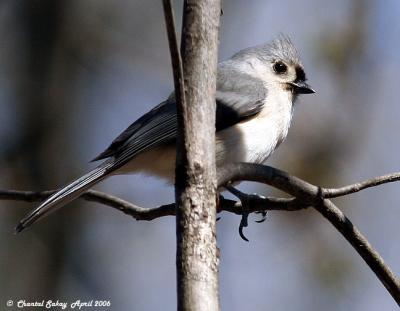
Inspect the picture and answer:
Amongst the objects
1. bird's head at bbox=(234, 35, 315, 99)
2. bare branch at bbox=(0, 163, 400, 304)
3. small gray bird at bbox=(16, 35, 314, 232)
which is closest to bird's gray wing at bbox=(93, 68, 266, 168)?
small gray bird at bbox=(16, 35, 314, 232)

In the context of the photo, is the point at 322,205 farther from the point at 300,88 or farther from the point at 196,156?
the point at 300,88

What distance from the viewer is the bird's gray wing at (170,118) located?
10.8 ft

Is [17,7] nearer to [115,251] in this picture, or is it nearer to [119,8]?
[119,8]

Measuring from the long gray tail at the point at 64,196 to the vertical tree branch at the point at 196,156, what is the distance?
3.36 ft

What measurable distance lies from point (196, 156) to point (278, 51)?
2.61 meters

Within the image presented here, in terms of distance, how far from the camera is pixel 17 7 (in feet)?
19.2

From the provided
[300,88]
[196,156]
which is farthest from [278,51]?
[196,156]

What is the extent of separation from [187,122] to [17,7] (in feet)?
14.9

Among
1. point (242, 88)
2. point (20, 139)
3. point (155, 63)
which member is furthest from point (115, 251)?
point (242, 88)

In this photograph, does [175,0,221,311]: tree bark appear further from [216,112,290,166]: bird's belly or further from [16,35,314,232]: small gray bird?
[216,112,290,166]: bird's belly

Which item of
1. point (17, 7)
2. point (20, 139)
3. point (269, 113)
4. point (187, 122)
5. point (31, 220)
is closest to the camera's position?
point (187, 122)

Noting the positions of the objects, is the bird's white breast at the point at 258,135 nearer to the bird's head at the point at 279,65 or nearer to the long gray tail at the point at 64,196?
the bird's head at the point at 279,65

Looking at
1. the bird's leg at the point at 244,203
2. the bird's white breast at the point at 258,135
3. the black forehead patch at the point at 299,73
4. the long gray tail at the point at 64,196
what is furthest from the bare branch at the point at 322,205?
the black forehead patch at the point at 299,73

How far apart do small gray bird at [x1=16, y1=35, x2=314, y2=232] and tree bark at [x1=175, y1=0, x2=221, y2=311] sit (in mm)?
1115
